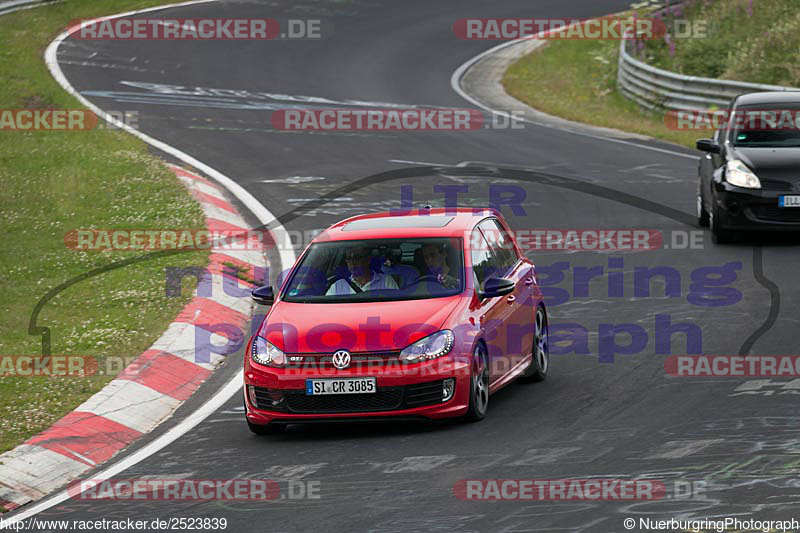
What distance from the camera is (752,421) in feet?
29.8

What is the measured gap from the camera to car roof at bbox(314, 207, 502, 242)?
35.2 feet

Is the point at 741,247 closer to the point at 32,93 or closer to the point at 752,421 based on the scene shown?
the point at 752,421

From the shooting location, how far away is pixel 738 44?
3281 cm

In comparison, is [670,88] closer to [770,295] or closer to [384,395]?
[770,295]

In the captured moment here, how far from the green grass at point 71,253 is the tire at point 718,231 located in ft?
19.7

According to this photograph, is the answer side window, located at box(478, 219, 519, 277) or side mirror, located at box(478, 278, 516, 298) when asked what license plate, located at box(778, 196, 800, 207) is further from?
side mirror, located at box(478, 278, 516, 298)

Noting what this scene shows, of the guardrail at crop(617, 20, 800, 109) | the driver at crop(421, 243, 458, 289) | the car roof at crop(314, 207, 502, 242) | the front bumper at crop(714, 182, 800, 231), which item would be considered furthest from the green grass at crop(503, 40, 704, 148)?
the driver at crop(421, 243, 458, 289)

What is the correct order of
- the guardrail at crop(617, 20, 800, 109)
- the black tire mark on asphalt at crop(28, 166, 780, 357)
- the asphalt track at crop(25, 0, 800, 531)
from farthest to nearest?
the guardrail at crop(617, 20, 800, 109), the black tire mark on asphalt at crop(28, 166, 780, 357), the asphalt track at crop(25, 0, 800, 531)

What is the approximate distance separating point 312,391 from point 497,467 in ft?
5.39

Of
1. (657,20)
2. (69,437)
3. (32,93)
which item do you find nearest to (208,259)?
(69,437)

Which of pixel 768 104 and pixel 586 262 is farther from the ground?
pixel 768 104

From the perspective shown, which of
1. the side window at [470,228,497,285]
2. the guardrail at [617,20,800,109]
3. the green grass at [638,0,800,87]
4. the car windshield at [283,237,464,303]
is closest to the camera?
the car windshield at [283,237,464,303]

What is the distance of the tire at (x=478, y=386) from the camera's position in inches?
374

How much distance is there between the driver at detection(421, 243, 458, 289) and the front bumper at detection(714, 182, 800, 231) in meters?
6.73
